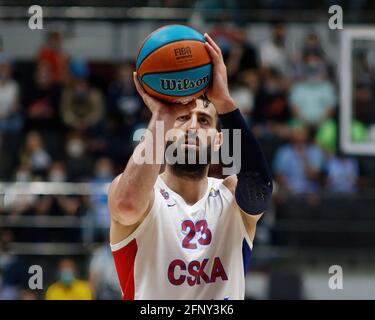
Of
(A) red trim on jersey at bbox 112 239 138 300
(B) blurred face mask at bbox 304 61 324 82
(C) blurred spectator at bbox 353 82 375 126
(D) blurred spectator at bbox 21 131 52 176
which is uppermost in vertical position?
(B) blurred face mask at bbox 304 61 324 82

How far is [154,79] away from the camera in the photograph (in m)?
4.45

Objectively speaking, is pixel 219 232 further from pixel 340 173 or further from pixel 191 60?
pixel 340 173

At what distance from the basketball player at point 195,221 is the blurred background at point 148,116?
5.99 meters

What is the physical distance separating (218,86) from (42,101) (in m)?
9.28

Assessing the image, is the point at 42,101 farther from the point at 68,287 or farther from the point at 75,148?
the point at 68,287

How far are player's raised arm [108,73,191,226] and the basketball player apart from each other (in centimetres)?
1

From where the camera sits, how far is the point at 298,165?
12562 millimetres

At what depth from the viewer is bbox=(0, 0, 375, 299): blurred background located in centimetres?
1116

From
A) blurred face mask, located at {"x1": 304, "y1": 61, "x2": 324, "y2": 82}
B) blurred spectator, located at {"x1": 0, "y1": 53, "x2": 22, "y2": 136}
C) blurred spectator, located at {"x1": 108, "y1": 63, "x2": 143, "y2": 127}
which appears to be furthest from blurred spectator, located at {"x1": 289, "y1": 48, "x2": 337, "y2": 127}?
blurred spectator, located at {"x1": 0, "y1": 53, "x2": 22, "y2": 136}

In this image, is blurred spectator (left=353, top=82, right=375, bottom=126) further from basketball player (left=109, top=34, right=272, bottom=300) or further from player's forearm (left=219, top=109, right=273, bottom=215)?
player's forearm (left=219, top=109, right=273, bottom=215)

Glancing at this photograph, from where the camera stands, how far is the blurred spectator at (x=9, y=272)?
10.9 metres
